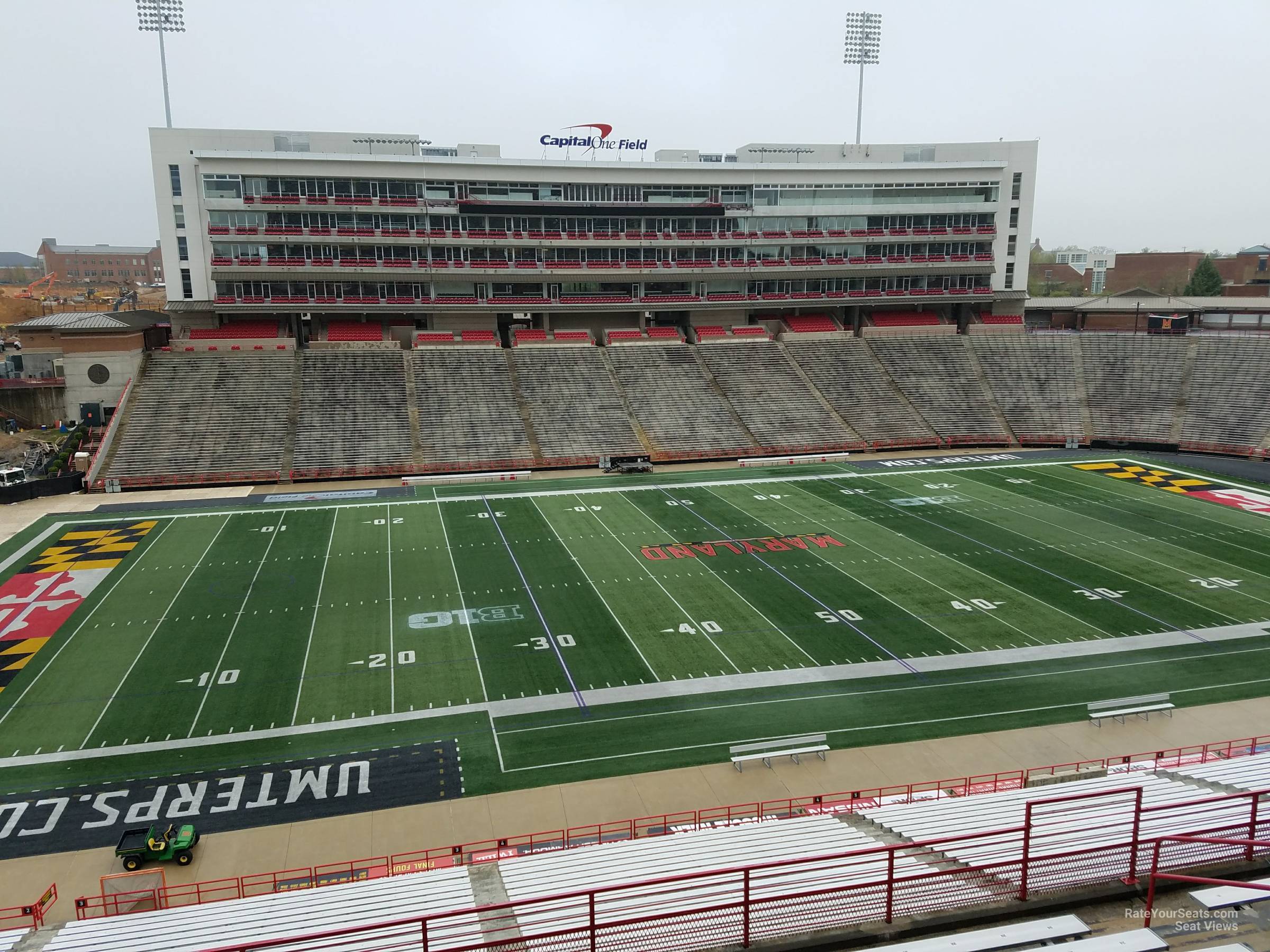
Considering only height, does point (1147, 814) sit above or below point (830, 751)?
above

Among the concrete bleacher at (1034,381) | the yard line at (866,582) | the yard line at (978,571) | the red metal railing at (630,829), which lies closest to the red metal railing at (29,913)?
the red metal railing at (630,829)

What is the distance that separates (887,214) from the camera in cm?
6316

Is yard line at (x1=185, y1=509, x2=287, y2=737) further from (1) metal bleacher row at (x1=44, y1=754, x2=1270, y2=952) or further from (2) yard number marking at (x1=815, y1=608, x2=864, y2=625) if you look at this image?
(2) yard number marking at (x1=815, y1=608, x2=864, y2=625)

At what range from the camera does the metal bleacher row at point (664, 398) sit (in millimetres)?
47688

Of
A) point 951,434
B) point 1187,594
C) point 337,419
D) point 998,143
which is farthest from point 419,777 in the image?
point 998,143

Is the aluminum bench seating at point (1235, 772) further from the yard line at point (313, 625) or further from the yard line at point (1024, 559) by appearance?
the yard line at point (313, 625)

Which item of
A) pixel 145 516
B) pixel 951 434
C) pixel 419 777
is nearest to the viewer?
pixel 419 777

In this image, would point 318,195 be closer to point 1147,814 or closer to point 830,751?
point 830,751

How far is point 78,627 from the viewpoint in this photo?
25797 millimetres

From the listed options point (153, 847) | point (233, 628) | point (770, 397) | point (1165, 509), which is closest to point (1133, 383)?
point (1165, 509)

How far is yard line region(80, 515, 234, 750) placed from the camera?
803 inches

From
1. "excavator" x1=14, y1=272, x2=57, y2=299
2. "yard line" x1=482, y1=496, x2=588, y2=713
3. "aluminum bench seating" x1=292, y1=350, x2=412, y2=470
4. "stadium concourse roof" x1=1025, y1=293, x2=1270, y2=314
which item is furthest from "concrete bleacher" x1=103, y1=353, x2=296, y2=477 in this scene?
"excavator" x1=14, y1=272, x2=57, y2=299

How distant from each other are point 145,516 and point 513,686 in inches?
946

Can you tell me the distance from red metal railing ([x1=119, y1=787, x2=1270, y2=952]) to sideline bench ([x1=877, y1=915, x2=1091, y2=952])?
0.57 metres
